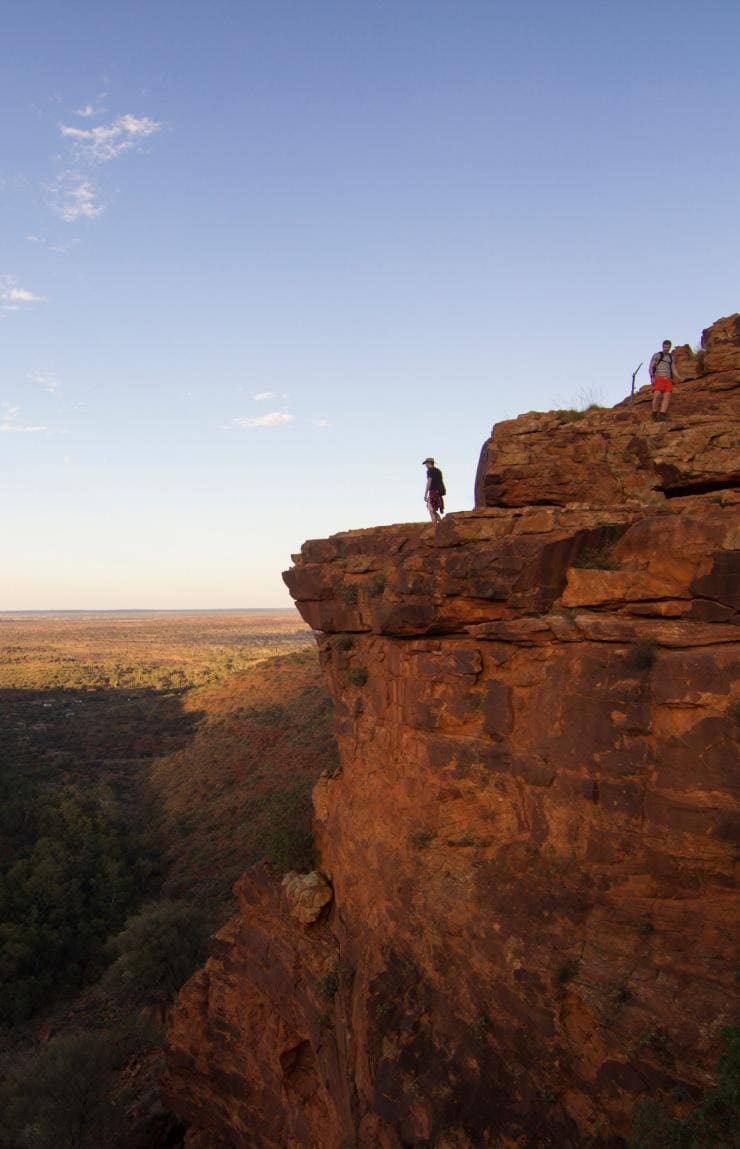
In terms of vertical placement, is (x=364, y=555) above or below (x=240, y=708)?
above

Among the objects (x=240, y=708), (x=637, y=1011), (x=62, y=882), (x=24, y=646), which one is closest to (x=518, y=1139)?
(x=637, y=1011)

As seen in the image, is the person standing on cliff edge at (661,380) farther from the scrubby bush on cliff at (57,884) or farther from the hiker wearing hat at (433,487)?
the scrubby bush on cliff at (57,884)

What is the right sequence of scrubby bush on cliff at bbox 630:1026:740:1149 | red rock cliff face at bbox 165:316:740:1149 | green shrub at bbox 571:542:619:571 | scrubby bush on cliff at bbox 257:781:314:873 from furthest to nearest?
scrubby bush on cliff at bbox 257:781:314:873 → green shrub at bbox 571:542:619:571 → red rock cliff face at bbox 165:316:740:1149 → scrubby bush on cliff at bbox 630:1026:740:1149

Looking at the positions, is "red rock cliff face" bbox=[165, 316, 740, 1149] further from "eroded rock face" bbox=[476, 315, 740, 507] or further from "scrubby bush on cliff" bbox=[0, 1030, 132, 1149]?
"scrubby bush on cliff" bbox=[0, 1030, 132, 1149]

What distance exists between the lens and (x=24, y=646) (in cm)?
12512

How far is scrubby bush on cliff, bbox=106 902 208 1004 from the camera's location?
20.0 meters

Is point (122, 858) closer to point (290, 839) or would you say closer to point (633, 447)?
point (290, 839)

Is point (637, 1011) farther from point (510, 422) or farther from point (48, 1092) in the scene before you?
point (48, 1092)

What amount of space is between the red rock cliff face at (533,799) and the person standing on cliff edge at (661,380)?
324 mm

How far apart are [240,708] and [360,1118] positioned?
37348mm

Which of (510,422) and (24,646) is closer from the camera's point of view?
(510,422)

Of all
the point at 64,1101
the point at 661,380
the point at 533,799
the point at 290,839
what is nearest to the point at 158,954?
the point at 64,1101

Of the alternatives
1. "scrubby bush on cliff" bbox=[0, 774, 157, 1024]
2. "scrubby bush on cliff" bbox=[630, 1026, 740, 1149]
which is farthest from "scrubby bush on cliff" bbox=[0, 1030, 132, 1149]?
"scrubby bush on cliff" bbox=[630, 1026, 740, 1149]

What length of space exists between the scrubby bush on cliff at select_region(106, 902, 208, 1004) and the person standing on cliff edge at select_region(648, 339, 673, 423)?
20.5m
